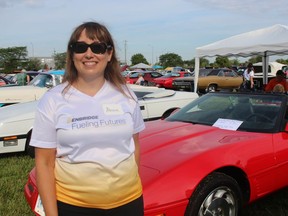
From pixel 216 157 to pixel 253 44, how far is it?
6.16m

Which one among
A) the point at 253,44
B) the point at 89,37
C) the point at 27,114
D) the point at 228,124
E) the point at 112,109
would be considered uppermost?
the point at 253,44

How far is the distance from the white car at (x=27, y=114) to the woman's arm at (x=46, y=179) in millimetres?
3621

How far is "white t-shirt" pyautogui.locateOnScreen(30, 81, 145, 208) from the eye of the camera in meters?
1.61

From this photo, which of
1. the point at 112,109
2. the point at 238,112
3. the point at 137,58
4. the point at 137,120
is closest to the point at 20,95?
the point at 238,112

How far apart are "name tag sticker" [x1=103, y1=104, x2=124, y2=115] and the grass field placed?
7.88 ft

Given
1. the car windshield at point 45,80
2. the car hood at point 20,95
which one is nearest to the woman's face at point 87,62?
the car windshield at point 45,80

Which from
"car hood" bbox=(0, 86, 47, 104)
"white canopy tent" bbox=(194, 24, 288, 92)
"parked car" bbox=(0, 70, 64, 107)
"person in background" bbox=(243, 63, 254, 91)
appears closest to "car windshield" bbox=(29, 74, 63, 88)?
"parked car" bbox=(0, 70, 64, 107)

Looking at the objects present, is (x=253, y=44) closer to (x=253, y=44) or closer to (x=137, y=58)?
(x=253, y=44)

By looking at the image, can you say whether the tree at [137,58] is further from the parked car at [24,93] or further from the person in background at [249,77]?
the parked car at [24,93]

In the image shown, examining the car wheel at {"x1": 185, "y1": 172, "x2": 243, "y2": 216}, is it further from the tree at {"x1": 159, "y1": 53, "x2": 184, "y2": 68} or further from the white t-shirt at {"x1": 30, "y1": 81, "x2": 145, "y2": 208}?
the tree at {"x1": 159, "y1": 53, "x2": 184, "y2": 68}

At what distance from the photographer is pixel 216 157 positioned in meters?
2.98

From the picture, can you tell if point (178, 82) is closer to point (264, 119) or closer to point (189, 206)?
point (264, 119)

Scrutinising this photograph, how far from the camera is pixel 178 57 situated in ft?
355

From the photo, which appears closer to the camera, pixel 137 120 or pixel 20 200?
pixel 137 120
